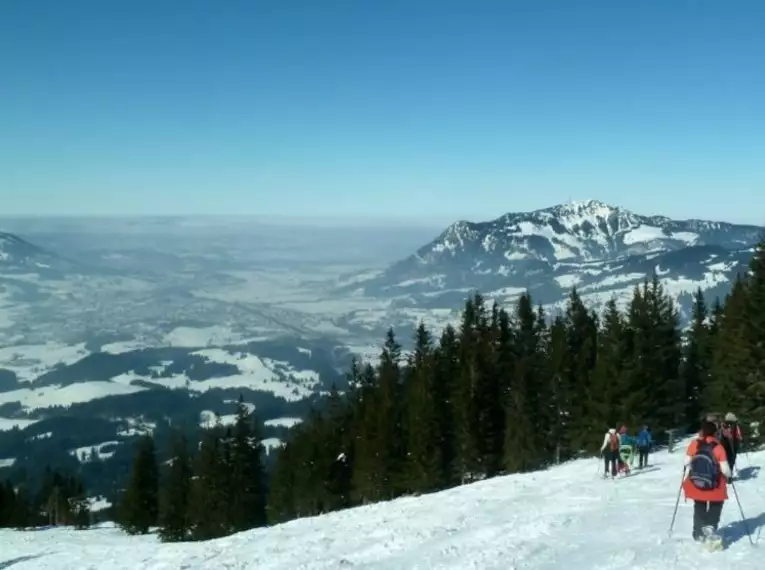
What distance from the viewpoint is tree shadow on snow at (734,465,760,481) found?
911 inches

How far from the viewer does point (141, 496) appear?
6353 cm

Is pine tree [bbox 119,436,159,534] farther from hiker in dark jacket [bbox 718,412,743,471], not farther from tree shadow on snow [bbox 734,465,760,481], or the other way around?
hiker in dark jacket [bbox 718,412,743,471]

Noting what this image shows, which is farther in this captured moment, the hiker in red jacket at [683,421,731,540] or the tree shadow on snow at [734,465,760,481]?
the tree shadow on snow at [734,465,760,481]

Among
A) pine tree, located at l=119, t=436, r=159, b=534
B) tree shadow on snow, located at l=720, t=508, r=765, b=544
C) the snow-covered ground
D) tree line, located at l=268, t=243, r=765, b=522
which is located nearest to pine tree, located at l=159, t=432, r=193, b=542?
pine tree, located at l=119, t=436, r=159, b=534

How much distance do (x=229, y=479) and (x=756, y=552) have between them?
48194mm

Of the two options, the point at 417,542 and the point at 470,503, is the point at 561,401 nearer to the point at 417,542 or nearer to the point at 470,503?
the point at 470,503

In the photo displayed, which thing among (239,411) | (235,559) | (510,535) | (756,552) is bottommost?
(239,411)

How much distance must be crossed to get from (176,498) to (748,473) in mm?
48038

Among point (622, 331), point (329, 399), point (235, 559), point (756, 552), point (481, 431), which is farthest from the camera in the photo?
point (329, 399)

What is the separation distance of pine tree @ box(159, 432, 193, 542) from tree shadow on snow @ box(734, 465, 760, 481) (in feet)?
137

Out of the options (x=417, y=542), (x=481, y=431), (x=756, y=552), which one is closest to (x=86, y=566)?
(x=417, y=542)

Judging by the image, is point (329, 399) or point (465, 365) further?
point (329, 399)

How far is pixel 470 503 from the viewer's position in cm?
2580

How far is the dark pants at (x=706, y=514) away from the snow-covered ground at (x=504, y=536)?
1.68ft
